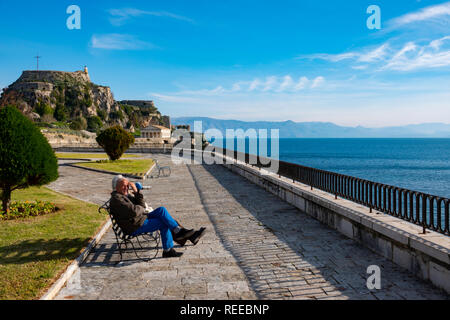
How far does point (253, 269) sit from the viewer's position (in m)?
5.17

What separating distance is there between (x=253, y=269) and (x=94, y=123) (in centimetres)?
12965

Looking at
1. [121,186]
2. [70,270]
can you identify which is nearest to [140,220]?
[121,186]

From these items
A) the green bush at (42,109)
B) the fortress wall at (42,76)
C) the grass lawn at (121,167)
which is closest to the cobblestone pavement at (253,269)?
the grass lawn at (121,167)

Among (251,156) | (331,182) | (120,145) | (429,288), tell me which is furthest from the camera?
(120,145)

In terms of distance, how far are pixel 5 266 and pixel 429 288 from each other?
588 centimetres

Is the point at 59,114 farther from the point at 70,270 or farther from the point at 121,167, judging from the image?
the point at 70,270

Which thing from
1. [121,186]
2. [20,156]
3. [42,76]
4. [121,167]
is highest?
[42,76]

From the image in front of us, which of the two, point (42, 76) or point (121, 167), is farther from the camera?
point (42, 76)

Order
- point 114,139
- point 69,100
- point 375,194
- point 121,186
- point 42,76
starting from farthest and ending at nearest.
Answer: point 42,76
point 69,100
point 114,139
point 375,194
point 121,186

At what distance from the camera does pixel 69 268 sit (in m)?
5.10

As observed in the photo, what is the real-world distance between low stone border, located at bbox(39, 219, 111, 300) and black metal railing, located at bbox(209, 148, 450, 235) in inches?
182

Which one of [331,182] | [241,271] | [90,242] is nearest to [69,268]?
[90,242]

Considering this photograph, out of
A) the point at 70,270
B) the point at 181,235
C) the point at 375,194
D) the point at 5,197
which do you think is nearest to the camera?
the point at 70,270
